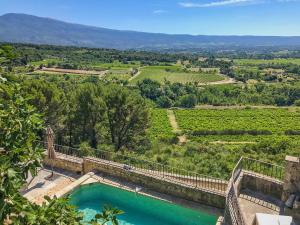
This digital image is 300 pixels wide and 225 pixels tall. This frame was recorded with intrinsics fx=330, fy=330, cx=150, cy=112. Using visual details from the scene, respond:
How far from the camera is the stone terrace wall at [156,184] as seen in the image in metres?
12.2

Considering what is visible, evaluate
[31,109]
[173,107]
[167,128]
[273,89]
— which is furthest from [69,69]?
[31,109]

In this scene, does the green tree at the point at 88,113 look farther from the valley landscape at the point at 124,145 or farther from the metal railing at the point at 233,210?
the metal railing at the point at 233,210

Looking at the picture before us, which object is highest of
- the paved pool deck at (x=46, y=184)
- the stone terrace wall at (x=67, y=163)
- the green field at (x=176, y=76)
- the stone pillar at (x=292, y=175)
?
the stone pillar at (x=292, y=175)

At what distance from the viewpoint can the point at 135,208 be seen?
516 inches

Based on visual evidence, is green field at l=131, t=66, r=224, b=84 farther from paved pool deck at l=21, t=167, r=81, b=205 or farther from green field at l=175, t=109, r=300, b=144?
paved pool deck at l=21, t=167, r=81, b=205

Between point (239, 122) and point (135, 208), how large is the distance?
56749mm

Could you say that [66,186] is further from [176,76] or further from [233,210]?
[176,76]

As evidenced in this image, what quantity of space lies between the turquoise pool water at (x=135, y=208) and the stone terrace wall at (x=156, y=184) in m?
0.60

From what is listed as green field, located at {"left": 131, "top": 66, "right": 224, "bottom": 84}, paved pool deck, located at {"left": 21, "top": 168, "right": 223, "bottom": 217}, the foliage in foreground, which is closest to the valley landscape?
the foliage in foreground

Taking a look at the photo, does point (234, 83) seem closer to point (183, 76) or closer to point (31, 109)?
point (183, 76)

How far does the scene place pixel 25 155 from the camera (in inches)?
175

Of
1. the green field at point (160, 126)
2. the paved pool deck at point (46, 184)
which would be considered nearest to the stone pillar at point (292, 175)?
the paved pool deck at point (46, 184)

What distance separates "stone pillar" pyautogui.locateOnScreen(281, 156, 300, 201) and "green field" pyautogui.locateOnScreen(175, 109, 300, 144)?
134ft

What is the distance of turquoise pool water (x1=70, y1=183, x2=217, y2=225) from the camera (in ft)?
39.6
